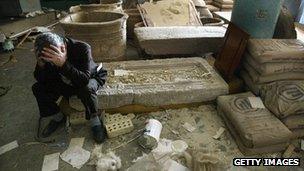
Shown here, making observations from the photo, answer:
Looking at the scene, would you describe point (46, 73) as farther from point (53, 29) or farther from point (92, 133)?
point (53, 29)

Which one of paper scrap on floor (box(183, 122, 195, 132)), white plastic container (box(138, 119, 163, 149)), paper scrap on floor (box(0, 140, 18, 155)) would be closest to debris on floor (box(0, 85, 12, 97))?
paper scrap on floor (box(0, 140, 18, 155))

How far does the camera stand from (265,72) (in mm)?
2521

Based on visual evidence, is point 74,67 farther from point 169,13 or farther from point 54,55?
point 169,13

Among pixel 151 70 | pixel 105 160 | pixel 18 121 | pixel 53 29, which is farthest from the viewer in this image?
pixel 53 29

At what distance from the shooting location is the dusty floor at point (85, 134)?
2.24 metres

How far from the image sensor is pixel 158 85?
2.81m

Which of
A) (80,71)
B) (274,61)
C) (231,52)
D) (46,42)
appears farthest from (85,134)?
(274,61)

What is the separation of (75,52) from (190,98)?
133 cm

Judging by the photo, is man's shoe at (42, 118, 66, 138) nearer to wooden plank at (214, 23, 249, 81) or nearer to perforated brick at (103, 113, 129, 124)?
perforated brick at (103, 113, 129, 124)

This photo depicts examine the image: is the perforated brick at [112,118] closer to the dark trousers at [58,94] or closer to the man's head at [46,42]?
the dark trousers at [58,94]

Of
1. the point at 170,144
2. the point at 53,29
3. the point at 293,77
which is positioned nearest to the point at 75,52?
the point at 170,144

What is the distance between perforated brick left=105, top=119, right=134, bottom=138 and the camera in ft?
8.02

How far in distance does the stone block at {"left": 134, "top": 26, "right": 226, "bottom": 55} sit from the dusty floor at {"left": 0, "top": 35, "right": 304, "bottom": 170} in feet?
3.55

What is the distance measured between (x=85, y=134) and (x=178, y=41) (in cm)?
186
